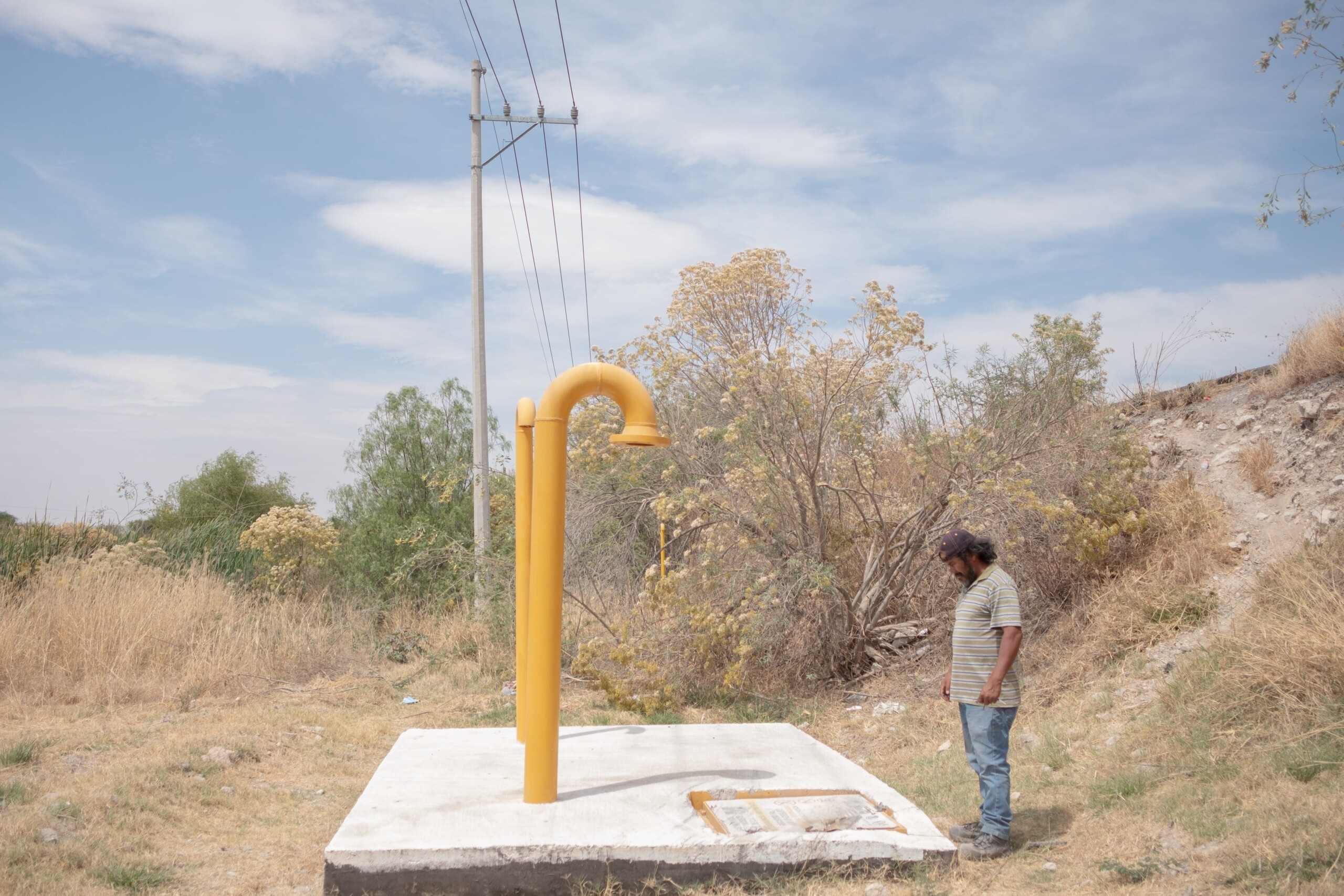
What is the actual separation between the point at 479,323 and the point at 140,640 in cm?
587

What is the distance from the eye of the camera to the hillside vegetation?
5152mm

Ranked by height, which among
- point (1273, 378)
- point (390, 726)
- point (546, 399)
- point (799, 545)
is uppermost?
point (1273, 378)

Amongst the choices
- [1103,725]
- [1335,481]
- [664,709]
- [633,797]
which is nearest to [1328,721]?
[1103,725]

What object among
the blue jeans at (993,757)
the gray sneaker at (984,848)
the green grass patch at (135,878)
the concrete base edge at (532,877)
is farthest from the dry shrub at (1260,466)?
the green grass patch at (135,878)

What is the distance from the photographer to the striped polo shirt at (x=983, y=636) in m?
4.75

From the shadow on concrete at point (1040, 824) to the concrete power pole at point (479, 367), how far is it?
26.5 feet

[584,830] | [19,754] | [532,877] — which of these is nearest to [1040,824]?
[584,830]

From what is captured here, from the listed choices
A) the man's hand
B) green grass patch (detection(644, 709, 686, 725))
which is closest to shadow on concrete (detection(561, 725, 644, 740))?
green grass patch (detection(644, 709, 686, 725))

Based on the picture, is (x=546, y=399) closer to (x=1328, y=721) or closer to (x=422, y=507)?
(x=1328, y=721)

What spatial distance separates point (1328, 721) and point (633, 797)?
12.5 feet

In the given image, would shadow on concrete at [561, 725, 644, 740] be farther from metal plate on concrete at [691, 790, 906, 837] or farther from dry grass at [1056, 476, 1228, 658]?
dry grass at [1056, 476, 1228, 658]

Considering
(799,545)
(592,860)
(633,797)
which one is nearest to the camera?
(592,860)

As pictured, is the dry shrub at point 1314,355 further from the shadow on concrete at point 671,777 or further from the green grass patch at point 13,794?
the green grass patch at point 13,794

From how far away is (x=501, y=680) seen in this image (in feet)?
34.5
